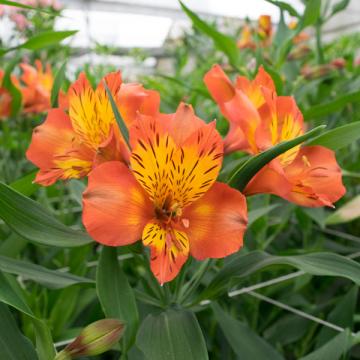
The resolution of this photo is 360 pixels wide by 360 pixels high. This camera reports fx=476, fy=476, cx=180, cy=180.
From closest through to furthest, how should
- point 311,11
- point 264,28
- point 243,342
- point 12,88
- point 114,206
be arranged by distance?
point 114,206, point 243,342, point 311,11, point 12,88, point 264,28

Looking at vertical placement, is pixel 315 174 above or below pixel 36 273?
above

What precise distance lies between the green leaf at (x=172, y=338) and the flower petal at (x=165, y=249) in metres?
0.10

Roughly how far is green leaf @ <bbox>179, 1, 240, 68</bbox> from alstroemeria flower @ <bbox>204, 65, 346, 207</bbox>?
31 centimetres

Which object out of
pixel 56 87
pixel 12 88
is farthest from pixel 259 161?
pixel 12 88

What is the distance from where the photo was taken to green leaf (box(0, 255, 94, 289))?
462mm

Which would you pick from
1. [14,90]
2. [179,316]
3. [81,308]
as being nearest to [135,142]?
[179,316]

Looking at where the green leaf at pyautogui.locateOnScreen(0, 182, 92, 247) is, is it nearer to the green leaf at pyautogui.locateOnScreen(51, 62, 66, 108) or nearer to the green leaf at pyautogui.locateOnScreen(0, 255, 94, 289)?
the green leaf at pyautogui.locateOnScreen(0, 255, 94, 289)

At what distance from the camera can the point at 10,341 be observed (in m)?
0.47

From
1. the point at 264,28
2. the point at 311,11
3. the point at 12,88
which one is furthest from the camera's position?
the point at 264,28

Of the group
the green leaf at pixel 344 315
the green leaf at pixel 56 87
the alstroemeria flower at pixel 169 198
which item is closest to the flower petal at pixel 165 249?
the alstroemeria flower at pixel 169 198

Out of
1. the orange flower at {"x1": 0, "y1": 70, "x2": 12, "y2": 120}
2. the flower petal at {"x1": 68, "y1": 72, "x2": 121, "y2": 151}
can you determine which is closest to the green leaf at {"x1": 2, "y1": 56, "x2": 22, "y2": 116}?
the orange flower at {"x1": 0, "y1": 70, "x2": 12, "y2": 120}

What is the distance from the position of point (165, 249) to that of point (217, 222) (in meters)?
0.05

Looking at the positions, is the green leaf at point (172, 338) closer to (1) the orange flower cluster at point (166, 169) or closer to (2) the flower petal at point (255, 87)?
(1) the orange flower cluster at point (166, 169)

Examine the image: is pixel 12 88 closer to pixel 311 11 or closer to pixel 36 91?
pixel 36 91
